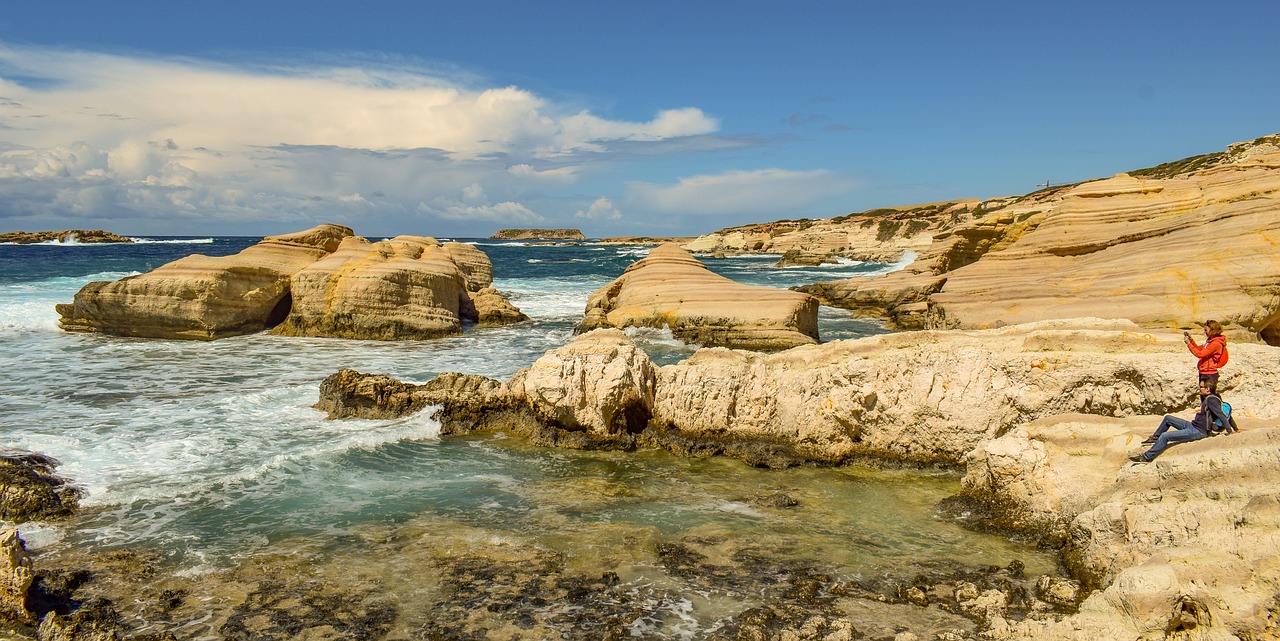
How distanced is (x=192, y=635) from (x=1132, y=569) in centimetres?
644

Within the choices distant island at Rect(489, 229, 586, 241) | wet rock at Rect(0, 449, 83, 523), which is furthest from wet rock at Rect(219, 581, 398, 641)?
distant island at Rect(489, 229, 586, 241)

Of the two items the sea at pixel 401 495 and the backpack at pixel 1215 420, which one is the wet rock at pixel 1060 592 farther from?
the backpack at pixel 1215 420

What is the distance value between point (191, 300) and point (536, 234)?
6560 inches

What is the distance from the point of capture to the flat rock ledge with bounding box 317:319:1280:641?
4.70 m

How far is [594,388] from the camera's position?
33.5 ft

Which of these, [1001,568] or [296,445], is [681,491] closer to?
[1001,568]

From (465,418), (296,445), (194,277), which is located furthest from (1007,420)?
(194,277)

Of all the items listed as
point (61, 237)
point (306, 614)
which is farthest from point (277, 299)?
point (61, 237)

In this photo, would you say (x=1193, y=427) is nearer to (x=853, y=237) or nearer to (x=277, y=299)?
(x=277, y=299)

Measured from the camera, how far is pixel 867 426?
9.21 meters

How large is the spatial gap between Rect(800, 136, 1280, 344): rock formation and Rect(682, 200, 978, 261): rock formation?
36761mm

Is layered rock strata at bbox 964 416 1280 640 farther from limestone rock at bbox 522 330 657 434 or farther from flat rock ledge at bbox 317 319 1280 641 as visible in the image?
limestone rock at bbox 522 330 657 434

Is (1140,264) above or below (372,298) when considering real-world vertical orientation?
above

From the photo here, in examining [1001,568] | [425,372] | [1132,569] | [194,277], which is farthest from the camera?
[194,277]
